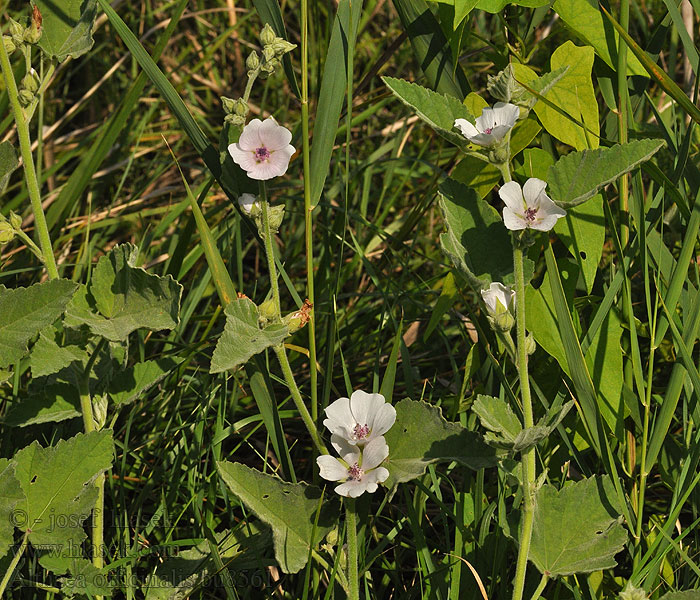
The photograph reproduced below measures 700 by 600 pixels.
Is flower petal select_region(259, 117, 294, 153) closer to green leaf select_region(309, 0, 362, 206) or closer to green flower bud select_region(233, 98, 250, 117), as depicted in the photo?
green flower bud select_region(233, 98, 250, 117)

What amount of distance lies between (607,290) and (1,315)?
3.76 feet

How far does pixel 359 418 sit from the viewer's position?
1457 mm

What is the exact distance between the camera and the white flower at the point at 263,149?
1.44m

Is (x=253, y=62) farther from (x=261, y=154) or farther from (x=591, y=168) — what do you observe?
(x=591, y=168)

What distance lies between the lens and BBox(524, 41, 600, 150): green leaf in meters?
1.57

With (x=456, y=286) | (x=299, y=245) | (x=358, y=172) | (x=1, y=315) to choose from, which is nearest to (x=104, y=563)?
(x=1, y=315)

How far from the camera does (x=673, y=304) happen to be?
1611 mm

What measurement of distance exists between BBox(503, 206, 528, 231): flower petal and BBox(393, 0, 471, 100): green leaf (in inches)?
20.2

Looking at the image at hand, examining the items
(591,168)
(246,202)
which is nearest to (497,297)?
(591,168)

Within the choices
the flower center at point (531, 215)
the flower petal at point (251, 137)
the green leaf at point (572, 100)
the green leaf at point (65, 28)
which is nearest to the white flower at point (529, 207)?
the flower center at point (531, 215)

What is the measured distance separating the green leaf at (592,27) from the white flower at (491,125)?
1.60ft

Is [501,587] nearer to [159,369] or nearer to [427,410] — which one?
[427,410]

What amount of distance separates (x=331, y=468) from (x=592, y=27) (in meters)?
1.02

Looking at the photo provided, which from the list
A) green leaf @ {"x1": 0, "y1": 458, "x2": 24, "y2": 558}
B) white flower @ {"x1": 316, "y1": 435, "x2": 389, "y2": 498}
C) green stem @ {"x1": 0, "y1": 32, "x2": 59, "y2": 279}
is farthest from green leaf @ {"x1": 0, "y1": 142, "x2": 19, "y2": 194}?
white flower @ {"x1": 316, "y1": 435, "x2": 389, "y2": 498}
